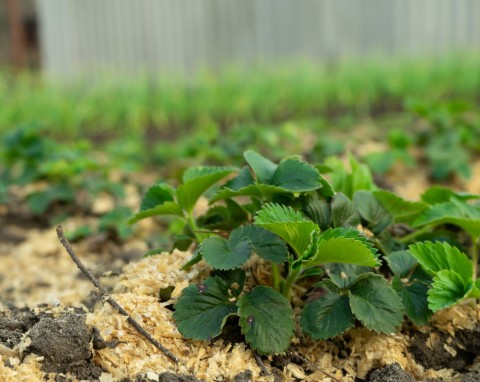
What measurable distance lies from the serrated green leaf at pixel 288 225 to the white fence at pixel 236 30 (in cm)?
655

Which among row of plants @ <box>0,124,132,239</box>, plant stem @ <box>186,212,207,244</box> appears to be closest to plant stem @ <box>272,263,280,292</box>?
plant stem @ <box>186,212,207,244</box>

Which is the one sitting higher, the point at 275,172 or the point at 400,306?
the point at 275,172

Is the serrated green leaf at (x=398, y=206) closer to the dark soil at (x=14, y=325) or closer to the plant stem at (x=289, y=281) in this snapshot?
the plant stem at (x=289, y=281)

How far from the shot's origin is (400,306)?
160 centimetres

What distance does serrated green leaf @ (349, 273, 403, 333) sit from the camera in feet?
5.12

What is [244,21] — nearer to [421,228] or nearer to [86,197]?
[86,197]

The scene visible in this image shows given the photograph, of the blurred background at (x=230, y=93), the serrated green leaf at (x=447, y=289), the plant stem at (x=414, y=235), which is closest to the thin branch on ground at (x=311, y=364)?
the serrated green leaf at (x=447, y=289)

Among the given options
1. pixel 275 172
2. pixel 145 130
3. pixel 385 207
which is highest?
pixel 275 172

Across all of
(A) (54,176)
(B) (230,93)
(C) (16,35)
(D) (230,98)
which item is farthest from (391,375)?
(C) (16,35)

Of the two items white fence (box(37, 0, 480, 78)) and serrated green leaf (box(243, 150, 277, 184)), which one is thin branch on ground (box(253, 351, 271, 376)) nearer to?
serrated green leaf (box(243, 150, 277, 184))

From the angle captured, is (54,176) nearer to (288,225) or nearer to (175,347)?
(175,347)

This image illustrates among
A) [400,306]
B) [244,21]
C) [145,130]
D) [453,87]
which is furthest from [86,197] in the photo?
[244,21]

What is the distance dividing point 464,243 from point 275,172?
2.20 ft

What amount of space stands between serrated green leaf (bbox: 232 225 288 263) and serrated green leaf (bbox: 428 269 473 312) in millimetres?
327
